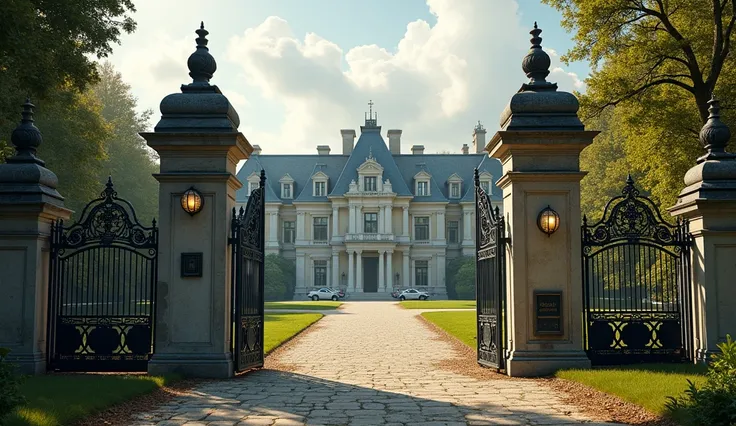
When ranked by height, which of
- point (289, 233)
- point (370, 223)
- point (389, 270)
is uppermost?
point (370, 223)

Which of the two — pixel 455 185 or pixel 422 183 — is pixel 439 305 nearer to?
pixel 422 183

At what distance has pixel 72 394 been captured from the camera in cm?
678

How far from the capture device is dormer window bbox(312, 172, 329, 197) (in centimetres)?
5956

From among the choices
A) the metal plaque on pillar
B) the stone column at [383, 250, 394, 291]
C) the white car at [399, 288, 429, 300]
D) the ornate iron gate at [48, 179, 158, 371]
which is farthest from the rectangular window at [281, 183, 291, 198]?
the metal plaque on pillar

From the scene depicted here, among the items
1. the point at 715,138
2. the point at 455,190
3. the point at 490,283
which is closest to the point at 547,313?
the point at 490,283

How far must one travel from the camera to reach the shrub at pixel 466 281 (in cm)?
5194

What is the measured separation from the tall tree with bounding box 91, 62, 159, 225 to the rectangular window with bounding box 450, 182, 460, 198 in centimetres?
2707

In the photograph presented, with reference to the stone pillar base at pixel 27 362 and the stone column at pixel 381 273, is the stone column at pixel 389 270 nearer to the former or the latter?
the stone column at pixel 381 273

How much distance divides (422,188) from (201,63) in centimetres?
5099

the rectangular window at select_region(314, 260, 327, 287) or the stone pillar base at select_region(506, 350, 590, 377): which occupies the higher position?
the rectangular window at select_region(314, 260, 327, 287)

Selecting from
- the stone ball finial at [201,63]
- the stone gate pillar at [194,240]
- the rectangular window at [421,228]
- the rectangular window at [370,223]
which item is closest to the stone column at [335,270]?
the rectangular window at [370,223]

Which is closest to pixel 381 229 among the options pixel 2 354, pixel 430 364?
pixel 430 364

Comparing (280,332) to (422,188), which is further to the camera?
(422,188)

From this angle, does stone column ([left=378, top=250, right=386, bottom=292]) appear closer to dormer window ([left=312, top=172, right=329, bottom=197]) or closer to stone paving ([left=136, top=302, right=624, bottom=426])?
dormer window ([left=312, top=172, right=329, bottom=197])
